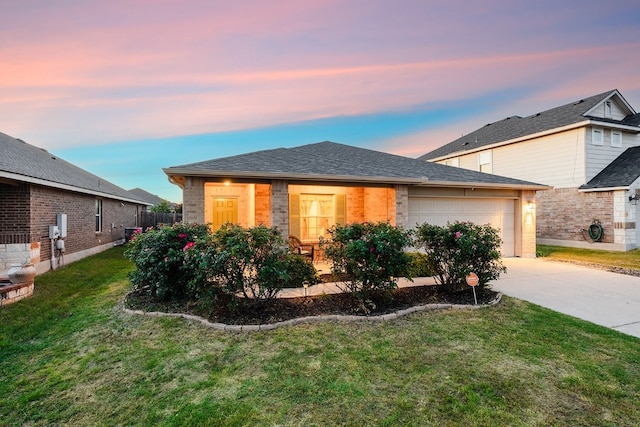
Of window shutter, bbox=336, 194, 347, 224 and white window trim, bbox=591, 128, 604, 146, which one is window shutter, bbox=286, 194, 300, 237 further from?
white window trim, bbox=591, 128, 604, 146

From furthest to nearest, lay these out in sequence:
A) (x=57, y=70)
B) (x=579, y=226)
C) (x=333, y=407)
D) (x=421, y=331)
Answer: (x=579, y=226) → (x=57, y=70) → (x=421, y=331) → (x=333, y=407)

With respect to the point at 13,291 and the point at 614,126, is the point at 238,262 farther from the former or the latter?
the point at 614,126

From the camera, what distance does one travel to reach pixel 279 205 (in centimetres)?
849

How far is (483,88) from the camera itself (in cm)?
1328

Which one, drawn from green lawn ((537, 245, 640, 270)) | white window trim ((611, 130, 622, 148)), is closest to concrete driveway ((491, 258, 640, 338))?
green lawn ((537, 245, 640, 270))

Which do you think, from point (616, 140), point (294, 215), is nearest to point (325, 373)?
point (294, 215)

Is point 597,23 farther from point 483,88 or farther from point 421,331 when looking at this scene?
point 421,331

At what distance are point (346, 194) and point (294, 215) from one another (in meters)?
2.18

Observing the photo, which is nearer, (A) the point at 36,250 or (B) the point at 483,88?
(A) the point at 36,250

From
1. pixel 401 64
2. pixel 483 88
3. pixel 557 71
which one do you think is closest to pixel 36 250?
pixel 401 64

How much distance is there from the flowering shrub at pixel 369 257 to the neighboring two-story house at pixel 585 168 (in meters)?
13.6

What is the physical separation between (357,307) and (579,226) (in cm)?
1489

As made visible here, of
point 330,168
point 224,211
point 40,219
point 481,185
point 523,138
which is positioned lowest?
point 40,219

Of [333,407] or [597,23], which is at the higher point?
[597,23]
